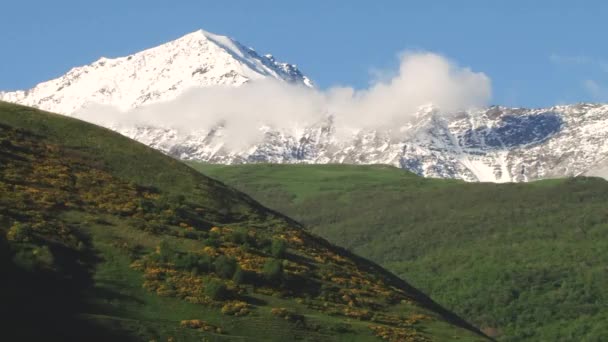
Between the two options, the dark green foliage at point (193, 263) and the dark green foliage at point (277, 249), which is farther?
the dark green foliage at point (277, 249)

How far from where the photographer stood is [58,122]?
476 feet

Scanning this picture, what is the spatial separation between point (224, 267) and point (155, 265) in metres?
6.24

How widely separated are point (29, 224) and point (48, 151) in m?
26.6

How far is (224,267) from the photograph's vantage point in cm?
10788

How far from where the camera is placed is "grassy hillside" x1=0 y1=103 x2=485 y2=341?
94.7 m

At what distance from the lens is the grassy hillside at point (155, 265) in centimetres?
9469

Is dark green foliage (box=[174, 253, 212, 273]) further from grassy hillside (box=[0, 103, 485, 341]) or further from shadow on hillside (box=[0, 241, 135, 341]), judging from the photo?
shadow on hillside (box=[0, 241, 135, 341])

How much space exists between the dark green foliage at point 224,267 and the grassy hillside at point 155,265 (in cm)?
11

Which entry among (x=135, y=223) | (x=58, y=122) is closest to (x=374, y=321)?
(x=135, y=223)

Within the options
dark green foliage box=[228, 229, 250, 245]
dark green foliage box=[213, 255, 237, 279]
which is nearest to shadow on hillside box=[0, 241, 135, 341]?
dark green foliage box=[213, 255, 237, 279]

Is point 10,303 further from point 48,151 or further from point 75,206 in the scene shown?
point 48,151

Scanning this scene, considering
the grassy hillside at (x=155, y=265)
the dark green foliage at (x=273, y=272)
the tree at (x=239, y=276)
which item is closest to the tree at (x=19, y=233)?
the grassy hillside at (x=155, y=265)

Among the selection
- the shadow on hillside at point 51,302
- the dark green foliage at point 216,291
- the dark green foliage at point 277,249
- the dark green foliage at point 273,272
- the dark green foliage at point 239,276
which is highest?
the dark green foliage at point 277,249

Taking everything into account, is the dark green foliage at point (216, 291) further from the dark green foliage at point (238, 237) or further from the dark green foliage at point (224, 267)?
the dark green foliage at point (238, 237)
